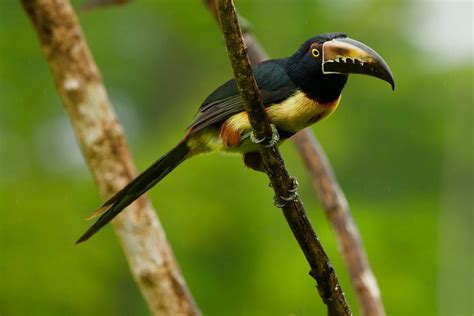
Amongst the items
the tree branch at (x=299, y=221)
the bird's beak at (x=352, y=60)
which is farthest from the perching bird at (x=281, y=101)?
the tree branch at (x=299, y=221)

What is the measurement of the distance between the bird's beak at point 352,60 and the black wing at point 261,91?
10.5 inches

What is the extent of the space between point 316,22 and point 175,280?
14489mm

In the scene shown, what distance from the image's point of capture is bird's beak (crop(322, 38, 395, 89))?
14.6ft

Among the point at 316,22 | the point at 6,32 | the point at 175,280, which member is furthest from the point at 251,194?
the point at 175,280

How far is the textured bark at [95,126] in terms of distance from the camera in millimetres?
5879

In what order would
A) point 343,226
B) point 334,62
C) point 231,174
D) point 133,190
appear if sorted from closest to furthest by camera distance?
1. point 334,62
2. point 133,190
3. point 343,226
4. point 231,174

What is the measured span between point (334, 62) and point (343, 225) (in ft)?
6.06

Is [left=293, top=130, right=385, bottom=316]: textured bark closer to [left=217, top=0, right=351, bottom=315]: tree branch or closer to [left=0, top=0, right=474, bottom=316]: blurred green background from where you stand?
[left=217, top=0, right=351, bottom=315]: tree branch

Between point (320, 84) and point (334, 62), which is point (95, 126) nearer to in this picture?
point (320, 84)

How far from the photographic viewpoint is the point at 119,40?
22.3m

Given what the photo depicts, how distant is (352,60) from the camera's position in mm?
4535

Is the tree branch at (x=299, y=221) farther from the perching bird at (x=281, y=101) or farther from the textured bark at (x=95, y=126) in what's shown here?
the textured bark at (x=95, y=126)

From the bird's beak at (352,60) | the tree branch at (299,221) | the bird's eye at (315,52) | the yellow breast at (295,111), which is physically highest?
the bird's eye at (315,52)

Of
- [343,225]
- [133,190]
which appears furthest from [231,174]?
[133,190]
